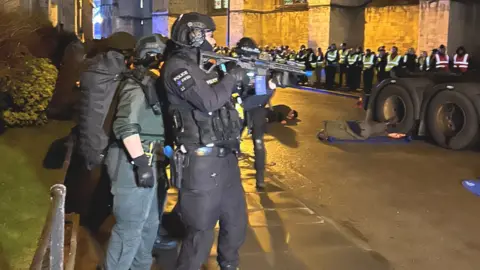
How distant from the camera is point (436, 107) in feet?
34.3

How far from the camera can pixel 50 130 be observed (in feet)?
34.5

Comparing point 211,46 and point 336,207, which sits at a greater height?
point 211,46

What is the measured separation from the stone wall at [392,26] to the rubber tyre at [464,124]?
1635cm

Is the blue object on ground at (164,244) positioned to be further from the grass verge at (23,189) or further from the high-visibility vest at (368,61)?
the high-visibility vest at (368,61)

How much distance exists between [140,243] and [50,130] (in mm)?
6920

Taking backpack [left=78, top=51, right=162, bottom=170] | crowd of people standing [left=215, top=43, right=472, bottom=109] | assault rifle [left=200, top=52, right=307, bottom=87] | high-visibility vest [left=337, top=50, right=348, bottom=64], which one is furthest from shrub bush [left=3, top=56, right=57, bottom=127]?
high-visibility vest [left=337, top=50, right=348, bottom=64]

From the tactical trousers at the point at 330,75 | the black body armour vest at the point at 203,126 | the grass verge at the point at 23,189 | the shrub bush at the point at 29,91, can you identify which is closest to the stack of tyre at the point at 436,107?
the grass verge at the point at 23,189

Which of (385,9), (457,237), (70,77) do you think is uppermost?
(385,9)

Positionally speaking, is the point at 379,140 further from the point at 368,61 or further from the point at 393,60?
the point at 368,61

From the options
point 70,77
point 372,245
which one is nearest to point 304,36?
point 70,77

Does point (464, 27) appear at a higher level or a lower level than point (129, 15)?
lower

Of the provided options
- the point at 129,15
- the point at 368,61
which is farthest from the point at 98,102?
the point at 129,15

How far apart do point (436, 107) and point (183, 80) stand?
789 centimetres

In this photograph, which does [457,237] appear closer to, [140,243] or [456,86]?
[140,243]
